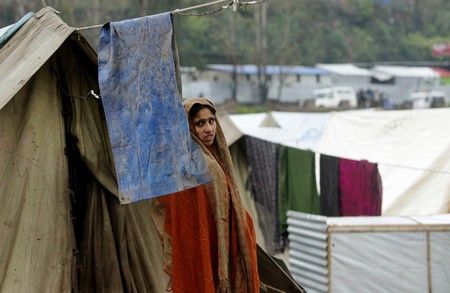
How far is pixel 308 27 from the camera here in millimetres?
48000

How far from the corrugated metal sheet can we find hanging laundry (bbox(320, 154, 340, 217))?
2.75 metres

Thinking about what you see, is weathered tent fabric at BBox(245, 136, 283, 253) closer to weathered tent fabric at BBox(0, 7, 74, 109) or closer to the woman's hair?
weathered tent fabric at BBox(0, 7, 74, 109)

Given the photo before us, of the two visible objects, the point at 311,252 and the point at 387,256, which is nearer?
the point at 387,256

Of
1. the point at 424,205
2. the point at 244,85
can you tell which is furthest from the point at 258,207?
the point at 244,85

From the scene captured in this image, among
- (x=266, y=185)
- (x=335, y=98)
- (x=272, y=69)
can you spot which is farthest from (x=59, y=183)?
(x=272, y=69)

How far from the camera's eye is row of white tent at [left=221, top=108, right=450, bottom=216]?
9.86 m


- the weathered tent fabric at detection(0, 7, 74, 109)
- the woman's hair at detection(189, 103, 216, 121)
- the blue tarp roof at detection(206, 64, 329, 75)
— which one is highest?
the blue tarp roof at detection(206, 64, 329, 75)

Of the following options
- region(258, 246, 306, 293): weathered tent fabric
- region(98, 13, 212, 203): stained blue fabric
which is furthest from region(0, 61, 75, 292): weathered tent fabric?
region(258, 246, 306, 293): weathered tent fabric

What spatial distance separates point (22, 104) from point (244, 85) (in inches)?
1547

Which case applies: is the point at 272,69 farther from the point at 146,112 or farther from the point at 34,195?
the point at 146,112

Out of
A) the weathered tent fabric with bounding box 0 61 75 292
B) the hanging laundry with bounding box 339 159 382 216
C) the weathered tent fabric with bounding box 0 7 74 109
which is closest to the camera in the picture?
the weathered tent fabric with bounding box 0 7 74 109

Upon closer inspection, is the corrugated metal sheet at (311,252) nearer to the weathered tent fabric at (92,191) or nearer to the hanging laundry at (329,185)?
the weathered tent fabric at (92,191)

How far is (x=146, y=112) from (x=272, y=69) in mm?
41169

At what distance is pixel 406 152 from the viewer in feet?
35.0
